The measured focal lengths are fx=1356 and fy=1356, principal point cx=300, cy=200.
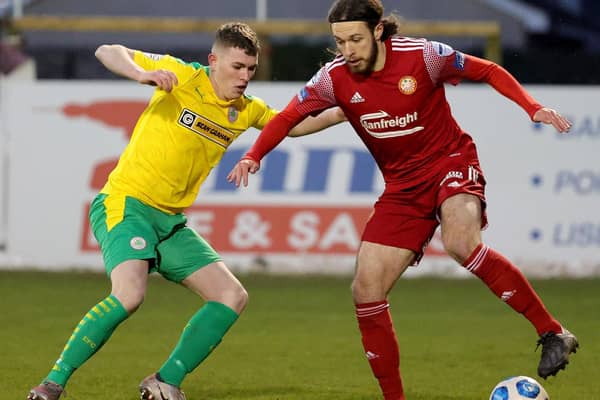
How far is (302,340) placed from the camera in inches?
389

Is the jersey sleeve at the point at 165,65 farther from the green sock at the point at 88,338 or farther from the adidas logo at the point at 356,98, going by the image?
the green sock at the point at 88,338

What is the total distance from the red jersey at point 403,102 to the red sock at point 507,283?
51 cm

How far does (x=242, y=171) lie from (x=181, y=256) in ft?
2.45

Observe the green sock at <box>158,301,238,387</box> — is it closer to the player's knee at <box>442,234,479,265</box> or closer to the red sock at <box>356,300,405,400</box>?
the red sock at <box>356,300,405,400</box>

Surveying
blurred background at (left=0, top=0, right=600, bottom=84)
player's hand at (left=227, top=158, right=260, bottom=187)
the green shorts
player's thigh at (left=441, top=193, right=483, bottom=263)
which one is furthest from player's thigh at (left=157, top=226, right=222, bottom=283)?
blurred background at (left=0, top=0, right=600, bottom=84)

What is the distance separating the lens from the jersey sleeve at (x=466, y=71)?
688 centimetres

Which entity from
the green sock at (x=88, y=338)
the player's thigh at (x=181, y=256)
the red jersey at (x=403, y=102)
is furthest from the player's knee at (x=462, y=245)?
the green sock at (x=88, y=338)

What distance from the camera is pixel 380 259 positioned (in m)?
6.94

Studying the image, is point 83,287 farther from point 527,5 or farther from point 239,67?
point 527,5

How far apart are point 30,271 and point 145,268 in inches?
298

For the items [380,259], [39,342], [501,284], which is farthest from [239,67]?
[39,342]

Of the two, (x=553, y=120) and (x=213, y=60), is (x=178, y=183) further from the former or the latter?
(x=553, y=120)

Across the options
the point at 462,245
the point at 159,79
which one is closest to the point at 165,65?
the point at 159,79

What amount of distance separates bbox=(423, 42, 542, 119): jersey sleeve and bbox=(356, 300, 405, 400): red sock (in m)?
1.21
